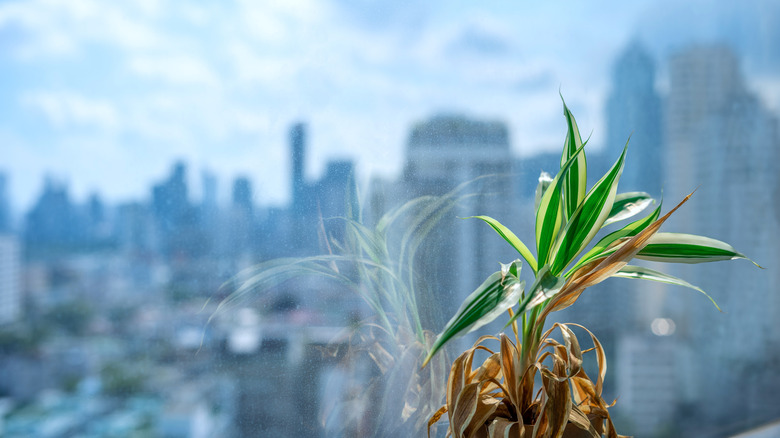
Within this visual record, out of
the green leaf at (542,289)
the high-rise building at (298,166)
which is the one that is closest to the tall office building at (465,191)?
the high-rise building at (298,166)

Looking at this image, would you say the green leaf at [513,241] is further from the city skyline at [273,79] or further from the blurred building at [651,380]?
the blurred building at [651,380]

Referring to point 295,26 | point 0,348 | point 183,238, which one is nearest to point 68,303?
point 0,348

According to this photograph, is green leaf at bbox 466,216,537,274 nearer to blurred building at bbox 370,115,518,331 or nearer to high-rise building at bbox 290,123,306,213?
blurred building at bbox 370,115,518,331

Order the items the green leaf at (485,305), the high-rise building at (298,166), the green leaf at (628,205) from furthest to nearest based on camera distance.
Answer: the high-rise building at (298,166)
the green leaf at (628,205)
the green leaf at (485,305)

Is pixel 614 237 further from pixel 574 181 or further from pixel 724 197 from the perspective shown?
pixel 724 197

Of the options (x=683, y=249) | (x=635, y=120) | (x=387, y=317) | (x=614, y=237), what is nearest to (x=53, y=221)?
(x=387, y=317)

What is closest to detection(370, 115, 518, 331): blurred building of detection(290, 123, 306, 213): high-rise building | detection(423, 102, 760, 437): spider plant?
detection(290, 123, 306, 213): high-rise building

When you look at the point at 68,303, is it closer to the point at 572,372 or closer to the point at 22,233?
the point at 22,233
